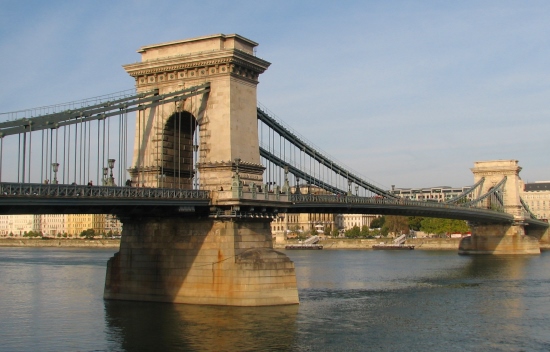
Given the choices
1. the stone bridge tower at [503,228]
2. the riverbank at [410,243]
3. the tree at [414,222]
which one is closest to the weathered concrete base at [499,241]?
the stone bridge tower at [503,228]

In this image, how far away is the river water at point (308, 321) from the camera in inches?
1348

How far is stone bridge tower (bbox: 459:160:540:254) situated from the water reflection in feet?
263

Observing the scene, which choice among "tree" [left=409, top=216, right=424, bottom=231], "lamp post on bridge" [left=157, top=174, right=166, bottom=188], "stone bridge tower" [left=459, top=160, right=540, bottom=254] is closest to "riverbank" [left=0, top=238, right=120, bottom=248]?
"tree" [left=409, top=216, right=424, bottom=231]

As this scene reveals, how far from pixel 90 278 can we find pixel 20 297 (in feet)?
51.4

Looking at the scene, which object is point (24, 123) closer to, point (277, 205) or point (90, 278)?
point (277, 205)

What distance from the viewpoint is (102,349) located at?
33156 mm

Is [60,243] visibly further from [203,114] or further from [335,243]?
[203,114]

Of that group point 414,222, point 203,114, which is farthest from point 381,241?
point 203,114

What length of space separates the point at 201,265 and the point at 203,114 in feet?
30.3

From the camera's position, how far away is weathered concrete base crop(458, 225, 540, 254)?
11500 cm

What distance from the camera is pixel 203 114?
1825 inches

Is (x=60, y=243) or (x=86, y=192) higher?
(x=86, y=192)

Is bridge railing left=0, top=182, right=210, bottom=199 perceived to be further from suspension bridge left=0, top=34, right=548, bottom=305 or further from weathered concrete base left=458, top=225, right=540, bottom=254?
weathered concrete base left=458, top=225, right=540, bottom=254

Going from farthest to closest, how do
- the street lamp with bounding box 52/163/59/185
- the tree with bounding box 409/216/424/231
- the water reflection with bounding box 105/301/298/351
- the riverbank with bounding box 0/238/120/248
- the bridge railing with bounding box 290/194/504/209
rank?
the riverbank with bounding box 0/238/120/248, the tree with bounding box 409/216/424/231, the bridge railing with bounding box 290/194/504/209, the street lamp with bounding box 52/163/59/185, the water reflection with bounding box 105/301/298/351
